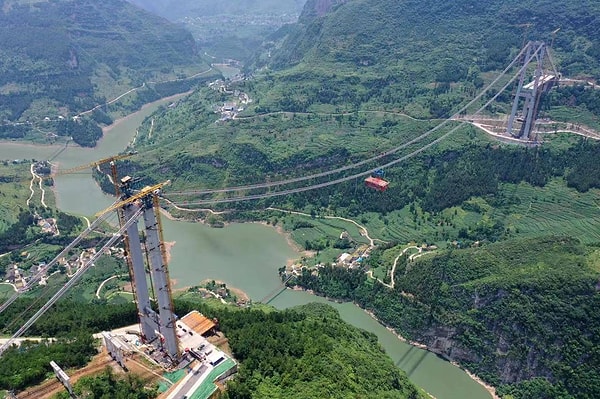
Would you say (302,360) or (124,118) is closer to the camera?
(302,360)

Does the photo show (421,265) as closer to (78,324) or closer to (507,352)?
(507,352)

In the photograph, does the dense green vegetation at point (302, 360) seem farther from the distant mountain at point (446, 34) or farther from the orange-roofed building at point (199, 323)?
the distant mountain at point (446, 34)

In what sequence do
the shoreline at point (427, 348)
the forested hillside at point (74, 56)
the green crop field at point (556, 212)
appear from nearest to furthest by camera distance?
the shoreline at point (427, 348) → the green crop field at point (556, 212) → the forested hillside at point (74, 56)

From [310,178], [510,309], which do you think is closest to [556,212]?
[510,309]

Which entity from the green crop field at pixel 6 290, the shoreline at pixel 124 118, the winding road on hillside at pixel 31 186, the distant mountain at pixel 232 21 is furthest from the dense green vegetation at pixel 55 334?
the distant mountain at pixel 232 21

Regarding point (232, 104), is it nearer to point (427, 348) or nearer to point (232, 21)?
point (427, 348)

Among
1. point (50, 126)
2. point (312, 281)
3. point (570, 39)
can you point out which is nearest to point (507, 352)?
point (312, 281)
